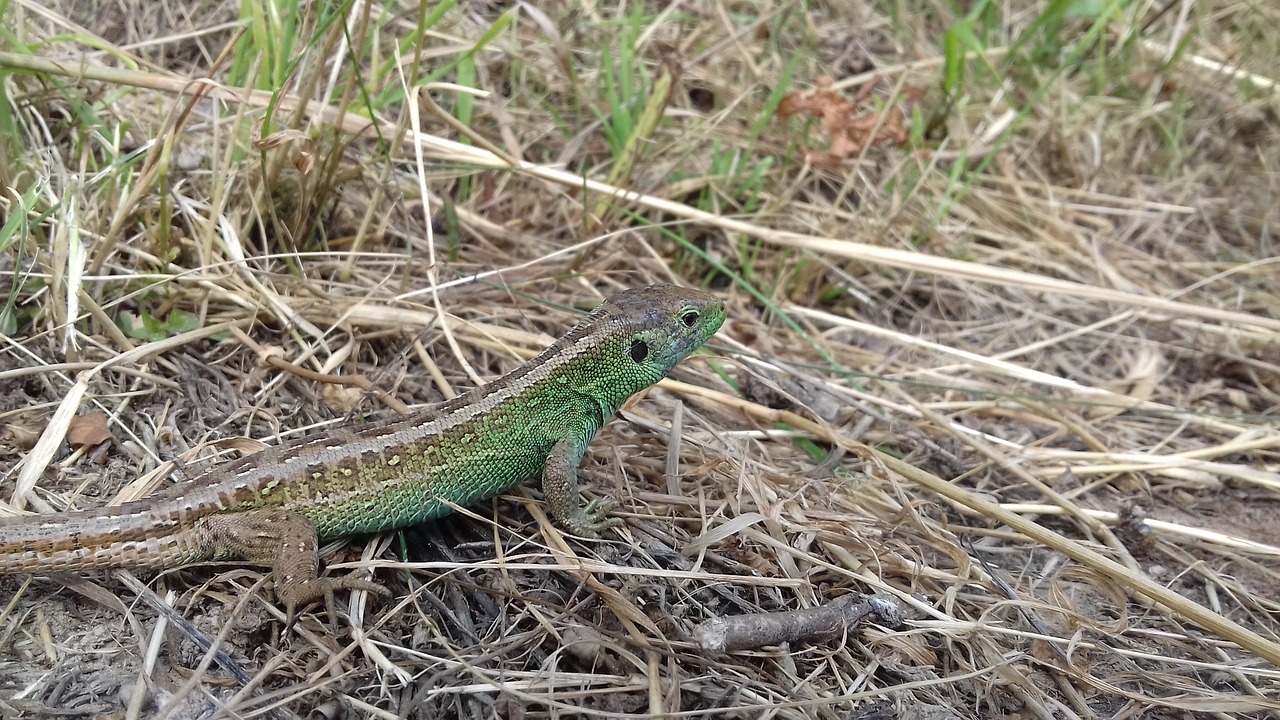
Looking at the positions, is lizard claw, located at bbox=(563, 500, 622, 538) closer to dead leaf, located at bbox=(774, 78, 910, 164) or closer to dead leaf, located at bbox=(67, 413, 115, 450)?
dead leaf, located at bbox=(67, 413, 115, 450)

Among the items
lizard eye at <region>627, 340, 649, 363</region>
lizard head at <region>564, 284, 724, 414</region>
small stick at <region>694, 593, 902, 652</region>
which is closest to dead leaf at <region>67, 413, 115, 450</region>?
lizard head at <region>564, 284, 724, 414</region>

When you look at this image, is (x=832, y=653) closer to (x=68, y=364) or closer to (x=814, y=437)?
(x=814, y=437)

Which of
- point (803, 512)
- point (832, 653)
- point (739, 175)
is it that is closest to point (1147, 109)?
point (739, 175)

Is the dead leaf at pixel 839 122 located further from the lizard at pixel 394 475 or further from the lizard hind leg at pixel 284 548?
the lizard hind leg at pixel 284 548

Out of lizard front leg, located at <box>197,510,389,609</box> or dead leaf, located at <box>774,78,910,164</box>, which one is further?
dead leaf, located at <box>774,78,910,164</box>

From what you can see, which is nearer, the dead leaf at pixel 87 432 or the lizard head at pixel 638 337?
the dead leaf at pixel 87 432

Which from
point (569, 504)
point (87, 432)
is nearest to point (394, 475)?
point (569, 504)

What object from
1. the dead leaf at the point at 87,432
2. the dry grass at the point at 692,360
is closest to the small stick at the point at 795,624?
the dry grass at the point at 692,360
